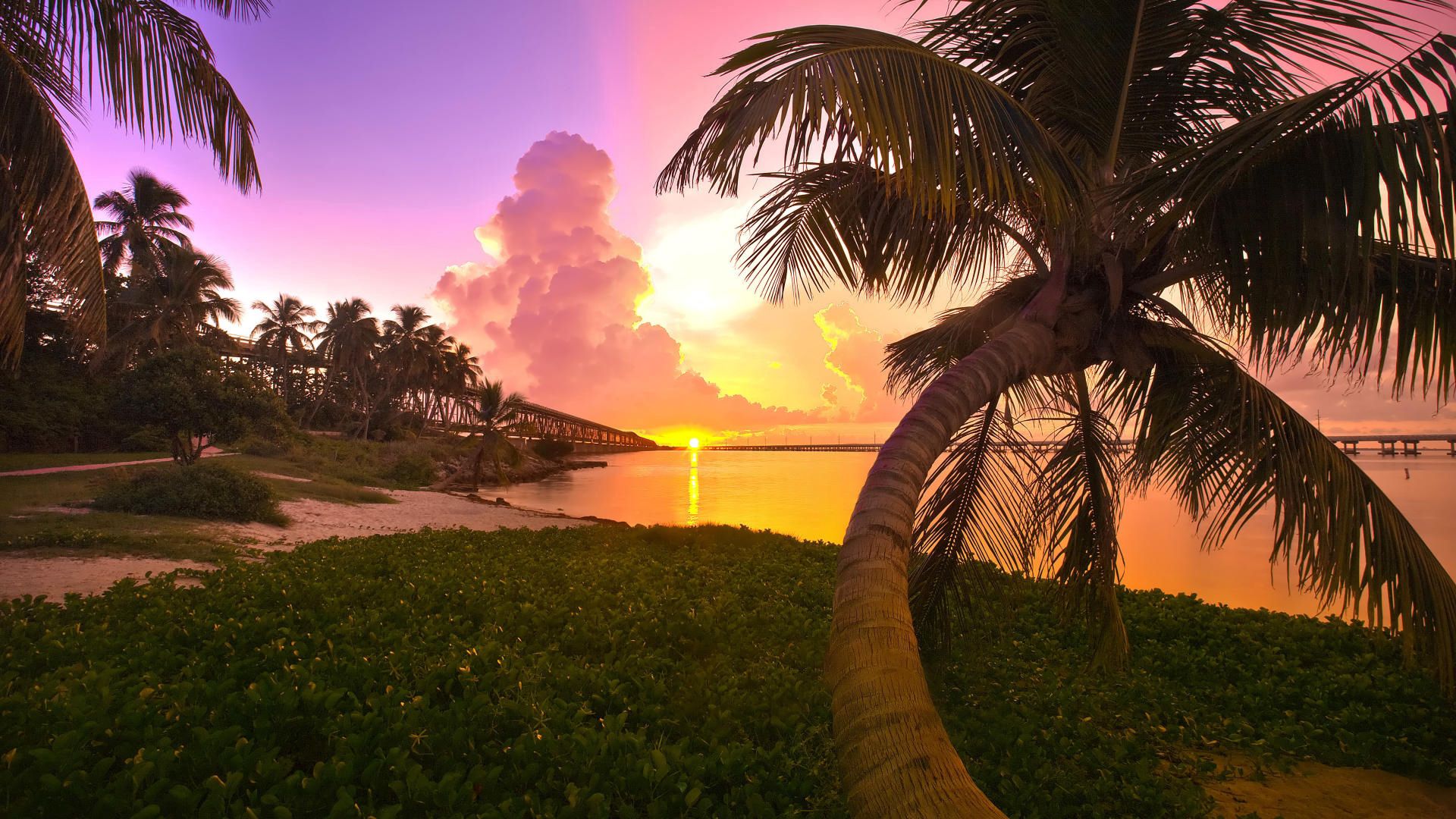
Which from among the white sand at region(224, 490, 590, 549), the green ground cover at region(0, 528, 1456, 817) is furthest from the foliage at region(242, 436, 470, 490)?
the green ground cover at region(0, 528, 1456, 817)

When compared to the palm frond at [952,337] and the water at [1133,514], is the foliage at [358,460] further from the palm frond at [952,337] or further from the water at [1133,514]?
the palm frond at [952,337]

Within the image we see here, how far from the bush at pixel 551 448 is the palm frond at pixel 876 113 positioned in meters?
54.4

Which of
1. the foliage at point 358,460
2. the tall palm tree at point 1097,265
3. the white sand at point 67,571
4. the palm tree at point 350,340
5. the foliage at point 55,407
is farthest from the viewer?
the palm tree at point 350,340

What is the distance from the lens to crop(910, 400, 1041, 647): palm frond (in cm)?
441

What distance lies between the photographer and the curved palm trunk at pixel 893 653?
1552 mm

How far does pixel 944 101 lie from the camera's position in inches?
97.0

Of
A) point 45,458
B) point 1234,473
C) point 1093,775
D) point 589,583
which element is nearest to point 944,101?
point 1234,473

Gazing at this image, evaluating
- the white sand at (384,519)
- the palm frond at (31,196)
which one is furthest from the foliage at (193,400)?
the palm frond at (31,196)

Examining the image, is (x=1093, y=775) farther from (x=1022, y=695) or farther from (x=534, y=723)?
(x=534, y=723)

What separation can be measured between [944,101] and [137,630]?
651cm

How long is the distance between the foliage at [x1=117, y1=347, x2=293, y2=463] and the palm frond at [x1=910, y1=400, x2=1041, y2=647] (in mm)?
20009

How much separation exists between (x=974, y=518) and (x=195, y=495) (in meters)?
14.5

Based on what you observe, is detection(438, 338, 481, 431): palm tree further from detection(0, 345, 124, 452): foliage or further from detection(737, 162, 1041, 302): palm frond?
detection(737, 162, 1041, 302): palm frond

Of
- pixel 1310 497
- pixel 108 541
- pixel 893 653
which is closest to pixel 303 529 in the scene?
pixel 108 541
